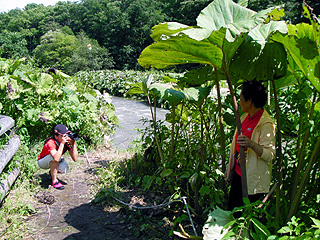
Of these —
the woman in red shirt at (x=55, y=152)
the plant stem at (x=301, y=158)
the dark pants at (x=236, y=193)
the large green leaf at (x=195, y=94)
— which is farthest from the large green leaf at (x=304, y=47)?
the woman in red shirt at (x=55, y=152)

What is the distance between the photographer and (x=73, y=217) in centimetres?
307

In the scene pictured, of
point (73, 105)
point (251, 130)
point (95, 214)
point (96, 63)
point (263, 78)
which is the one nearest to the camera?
point (263, 78)

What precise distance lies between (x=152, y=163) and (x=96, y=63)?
3508cm

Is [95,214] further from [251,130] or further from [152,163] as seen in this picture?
[251,130]

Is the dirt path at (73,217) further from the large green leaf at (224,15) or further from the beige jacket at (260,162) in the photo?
the large green leaf at (224,15)

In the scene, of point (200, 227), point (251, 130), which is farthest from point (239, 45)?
point (200, 227)

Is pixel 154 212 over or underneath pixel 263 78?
underneath

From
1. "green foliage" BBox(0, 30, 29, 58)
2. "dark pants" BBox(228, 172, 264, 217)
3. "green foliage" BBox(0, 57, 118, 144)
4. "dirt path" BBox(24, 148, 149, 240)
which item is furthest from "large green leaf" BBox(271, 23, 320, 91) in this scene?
"green foliage" BBox(0, 30, 29, 58)

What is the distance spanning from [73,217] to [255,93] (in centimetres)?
224

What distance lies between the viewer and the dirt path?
2.74m

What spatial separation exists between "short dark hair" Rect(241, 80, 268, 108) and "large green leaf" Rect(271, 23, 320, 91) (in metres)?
0.41

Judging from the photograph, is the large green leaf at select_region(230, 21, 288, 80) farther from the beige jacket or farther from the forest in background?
the forest in background

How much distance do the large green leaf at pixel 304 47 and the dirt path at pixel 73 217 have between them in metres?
2.03

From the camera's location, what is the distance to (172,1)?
45438 millimetres
